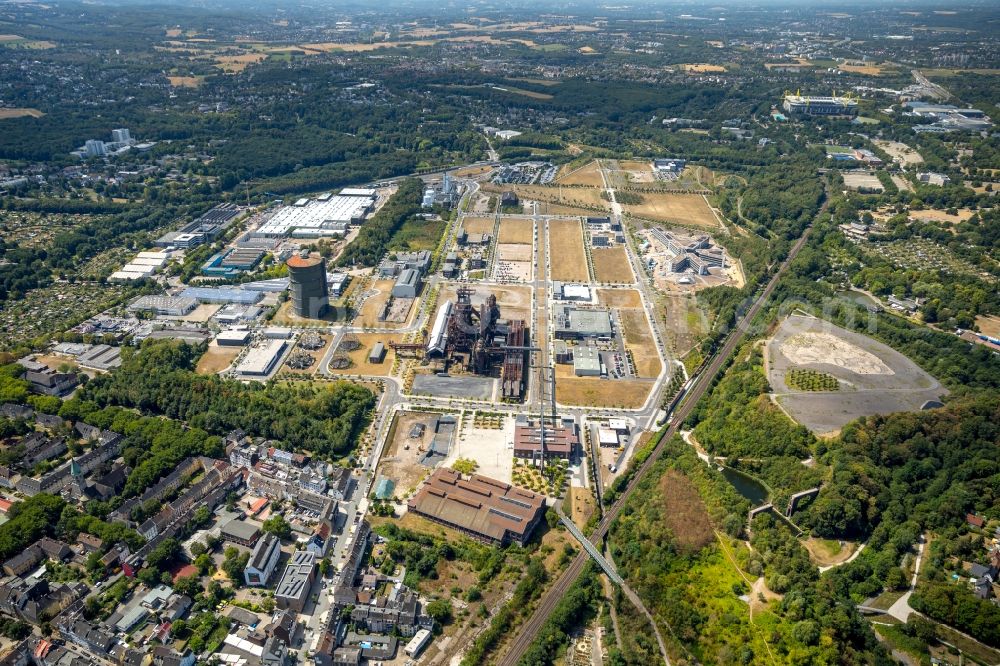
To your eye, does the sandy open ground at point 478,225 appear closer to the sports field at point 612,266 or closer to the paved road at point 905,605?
the sports field at point 612,266

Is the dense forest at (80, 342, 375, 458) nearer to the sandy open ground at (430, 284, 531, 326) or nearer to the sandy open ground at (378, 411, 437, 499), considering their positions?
the sandy open ground at (378, 411, 437, 499)

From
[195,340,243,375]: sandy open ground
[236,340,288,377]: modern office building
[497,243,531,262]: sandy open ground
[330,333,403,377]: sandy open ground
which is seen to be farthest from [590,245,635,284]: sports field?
[195,340,243,375]: sandy open ground

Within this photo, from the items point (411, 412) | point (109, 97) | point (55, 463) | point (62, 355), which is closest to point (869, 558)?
point (411, 412)

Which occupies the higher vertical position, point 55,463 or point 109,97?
point 109,97

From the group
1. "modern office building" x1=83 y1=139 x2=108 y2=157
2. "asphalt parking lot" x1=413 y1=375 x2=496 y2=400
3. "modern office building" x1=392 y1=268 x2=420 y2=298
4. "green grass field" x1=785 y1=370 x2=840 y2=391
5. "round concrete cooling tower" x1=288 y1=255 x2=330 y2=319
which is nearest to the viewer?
"green grass field" x1=785 y1=370 x2=840 y2=391

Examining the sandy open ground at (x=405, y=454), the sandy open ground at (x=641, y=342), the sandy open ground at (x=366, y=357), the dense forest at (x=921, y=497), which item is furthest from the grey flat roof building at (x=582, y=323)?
the dense forest at (x=921, y=497)

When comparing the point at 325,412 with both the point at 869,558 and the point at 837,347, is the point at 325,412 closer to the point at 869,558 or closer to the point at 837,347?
the point at 869,558

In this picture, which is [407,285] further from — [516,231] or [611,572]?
[611,572]
